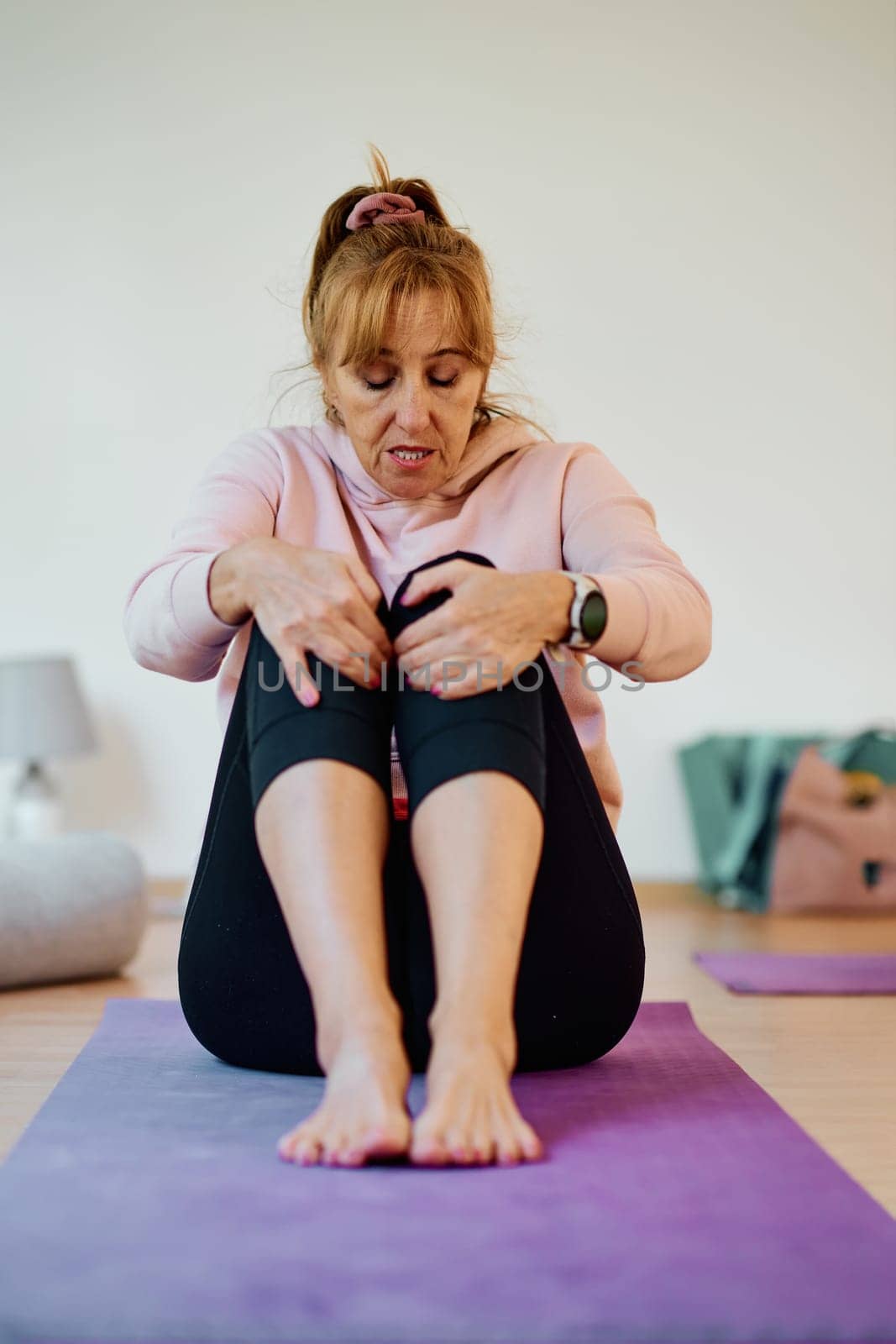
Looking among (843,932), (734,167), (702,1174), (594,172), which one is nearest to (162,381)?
(594,172)

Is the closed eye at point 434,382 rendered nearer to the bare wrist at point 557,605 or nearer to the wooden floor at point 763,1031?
the bare wrist at point 557,605

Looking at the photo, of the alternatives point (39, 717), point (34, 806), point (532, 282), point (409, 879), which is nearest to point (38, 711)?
point (39, 717)

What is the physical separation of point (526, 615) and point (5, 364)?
3429 millimetres

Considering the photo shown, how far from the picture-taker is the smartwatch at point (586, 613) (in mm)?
1537

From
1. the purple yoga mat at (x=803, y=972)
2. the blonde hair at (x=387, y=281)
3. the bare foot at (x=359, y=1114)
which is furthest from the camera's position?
the purple yoga mat at (x=803, y=972)

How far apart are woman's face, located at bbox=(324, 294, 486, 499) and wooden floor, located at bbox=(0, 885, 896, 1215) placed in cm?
94

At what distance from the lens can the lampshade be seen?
13.3 ft

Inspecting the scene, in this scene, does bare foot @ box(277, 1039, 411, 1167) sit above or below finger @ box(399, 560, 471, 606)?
below

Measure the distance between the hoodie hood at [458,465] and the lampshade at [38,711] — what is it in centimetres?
233

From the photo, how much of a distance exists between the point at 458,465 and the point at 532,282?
2.78 m

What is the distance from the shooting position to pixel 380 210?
1.87m

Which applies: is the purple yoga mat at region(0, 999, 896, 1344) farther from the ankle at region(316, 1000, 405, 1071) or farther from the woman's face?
the woman's face

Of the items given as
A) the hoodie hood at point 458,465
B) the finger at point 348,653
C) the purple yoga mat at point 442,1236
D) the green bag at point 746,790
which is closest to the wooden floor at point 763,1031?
the purple yoga mat at point 442,1236

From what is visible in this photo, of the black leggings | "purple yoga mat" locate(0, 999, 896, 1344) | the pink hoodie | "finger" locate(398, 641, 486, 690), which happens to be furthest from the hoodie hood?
"purple yoga mat" locate(0, 999, 896, 1344)
